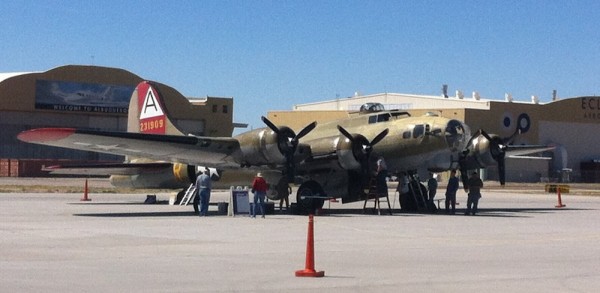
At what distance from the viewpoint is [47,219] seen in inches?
1017

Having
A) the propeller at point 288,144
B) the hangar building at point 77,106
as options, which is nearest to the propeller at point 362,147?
the propeller at point 288,144

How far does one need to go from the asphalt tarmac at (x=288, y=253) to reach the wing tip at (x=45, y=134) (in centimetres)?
227

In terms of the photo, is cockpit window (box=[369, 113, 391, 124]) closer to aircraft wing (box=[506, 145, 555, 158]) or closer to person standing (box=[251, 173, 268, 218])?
aircraft wing (box=[506, 145, 555, 158])

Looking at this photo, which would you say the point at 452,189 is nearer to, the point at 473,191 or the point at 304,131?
Answer: the point at 473,191

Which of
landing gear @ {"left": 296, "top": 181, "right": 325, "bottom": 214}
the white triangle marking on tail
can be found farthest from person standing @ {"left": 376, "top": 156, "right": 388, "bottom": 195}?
the white triangle marking on tail

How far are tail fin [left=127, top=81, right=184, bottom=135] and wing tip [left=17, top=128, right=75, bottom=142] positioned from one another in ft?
31.5

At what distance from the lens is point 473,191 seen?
102 feet

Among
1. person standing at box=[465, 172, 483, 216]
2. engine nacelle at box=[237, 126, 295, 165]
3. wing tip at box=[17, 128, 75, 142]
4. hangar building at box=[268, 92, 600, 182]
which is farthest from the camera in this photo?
hangar building at box=[268, 92, 600, 182]

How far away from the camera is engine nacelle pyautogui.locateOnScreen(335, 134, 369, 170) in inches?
1171

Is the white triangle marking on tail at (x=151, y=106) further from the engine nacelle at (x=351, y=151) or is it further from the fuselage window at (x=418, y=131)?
the fuselage window at (x=418, y=131)

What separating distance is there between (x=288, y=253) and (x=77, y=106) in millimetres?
73821

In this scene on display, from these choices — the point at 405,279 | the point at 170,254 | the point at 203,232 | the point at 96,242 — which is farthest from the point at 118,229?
the point at 405,279

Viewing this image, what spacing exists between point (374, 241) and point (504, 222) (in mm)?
8321

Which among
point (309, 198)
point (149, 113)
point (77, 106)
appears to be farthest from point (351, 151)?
point (77, 106)
